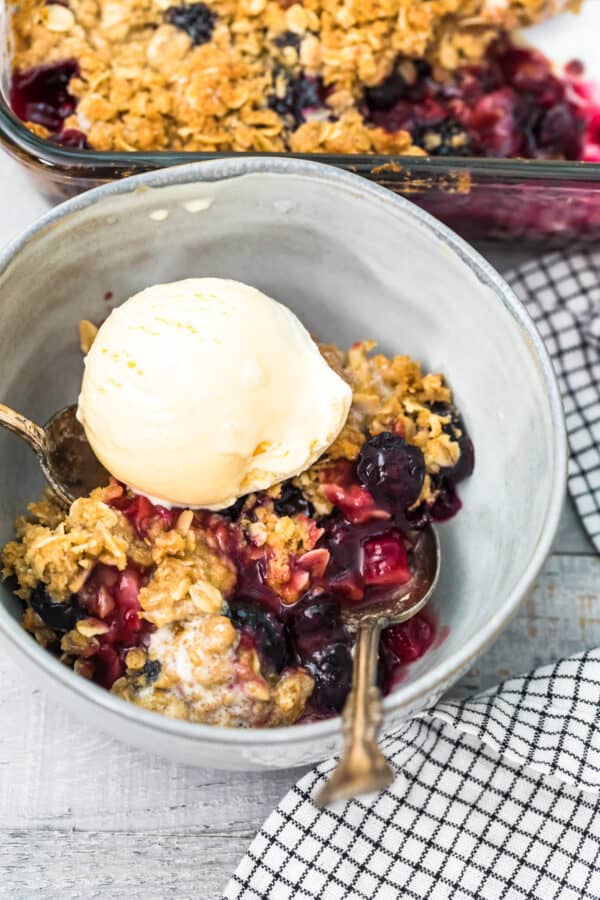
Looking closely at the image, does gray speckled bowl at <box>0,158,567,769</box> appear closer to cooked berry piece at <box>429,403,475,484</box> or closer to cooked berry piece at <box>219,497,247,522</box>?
cooked berry piece at <box>429,403,475,484</box>

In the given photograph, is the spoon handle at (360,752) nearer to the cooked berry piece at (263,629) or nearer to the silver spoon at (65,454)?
the cooked berry piece at (263,629)

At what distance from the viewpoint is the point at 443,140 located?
5.57 feet

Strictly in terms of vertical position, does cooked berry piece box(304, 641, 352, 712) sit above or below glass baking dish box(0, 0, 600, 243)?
below

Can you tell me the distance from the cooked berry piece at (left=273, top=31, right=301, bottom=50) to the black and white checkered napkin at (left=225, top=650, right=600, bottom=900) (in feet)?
3.24

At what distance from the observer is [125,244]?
1.33 m

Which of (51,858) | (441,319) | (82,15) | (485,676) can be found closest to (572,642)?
(485,676)

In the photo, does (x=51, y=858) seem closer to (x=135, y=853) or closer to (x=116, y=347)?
(x=135, y=853)

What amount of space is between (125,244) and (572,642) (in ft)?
2.58

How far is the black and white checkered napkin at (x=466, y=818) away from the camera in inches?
51.8

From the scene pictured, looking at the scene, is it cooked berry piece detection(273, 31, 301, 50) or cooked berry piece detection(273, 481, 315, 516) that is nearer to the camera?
cooked berry piece detection(273, 481, 315, 516)

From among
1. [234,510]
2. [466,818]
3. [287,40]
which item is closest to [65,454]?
[234,510]

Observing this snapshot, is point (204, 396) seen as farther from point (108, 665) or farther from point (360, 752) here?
point (360, 752)

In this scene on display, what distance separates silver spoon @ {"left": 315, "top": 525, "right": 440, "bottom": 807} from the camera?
3.04 feet

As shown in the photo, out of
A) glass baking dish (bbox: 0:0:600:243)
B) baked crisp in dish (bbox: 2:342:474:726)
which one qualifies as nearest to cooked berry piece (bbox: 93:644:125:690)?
baked crisp in dish (bbox: 2:342:474:726)
